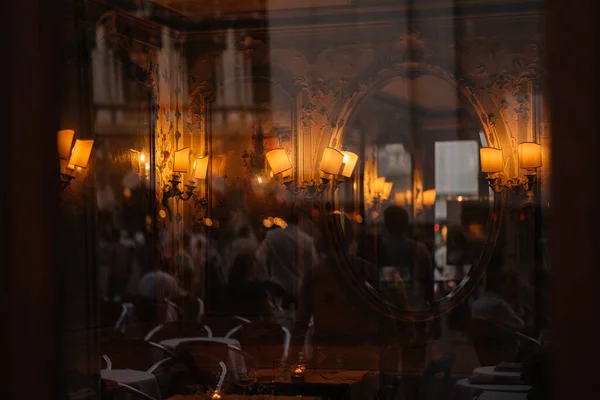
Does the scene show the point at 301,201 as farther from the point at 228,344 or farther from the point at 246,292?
the point at 228,344

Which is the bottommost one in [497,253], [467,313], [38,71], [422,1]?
[467,313]

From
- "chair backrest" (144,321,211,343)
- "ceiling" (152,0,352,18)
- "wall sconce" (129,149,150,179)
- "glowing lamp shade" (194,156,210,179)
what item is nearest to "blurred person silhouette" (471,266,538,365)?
"ceiling" (152,0,352,18)

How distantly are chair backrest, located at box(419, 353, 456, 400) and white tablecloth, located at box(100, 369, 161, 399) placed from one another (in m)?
0.68

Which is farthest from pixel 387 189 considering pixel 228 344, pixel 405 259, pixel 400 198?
pixel 228 344

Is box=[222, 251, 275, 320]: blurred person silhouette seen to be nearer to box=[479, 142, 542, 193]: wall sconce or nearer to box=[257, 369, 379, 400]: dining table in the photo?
box=[257, 369, 379, 400]: dining table

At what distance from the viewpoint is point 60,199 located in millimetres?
1334

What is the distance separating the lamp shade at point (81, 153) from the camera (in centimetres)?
137

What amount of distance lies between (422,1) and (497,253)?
3.26 feet

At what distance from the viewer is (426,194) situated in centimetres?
218

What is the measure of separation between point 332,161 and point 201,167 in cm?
91

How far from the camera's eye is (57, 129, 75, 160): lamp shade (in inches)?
52.3

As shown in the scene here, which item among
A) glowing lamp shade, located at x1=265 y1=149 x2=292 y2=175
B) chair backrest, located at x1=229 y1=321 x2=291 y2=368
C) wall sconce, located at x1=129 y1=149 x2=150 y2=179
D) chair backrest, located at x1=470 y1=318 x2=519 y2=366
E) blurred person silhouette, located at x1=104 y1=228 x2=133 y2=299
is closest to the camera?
blurred person silhouette, located at x1=104 y1=228 x2=133 y2=299

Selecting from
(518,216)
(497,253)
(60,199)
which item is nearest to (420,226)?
(497,253)

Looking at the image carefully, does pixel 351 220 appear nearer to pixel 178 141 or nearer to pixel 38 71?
pixel 178 141
